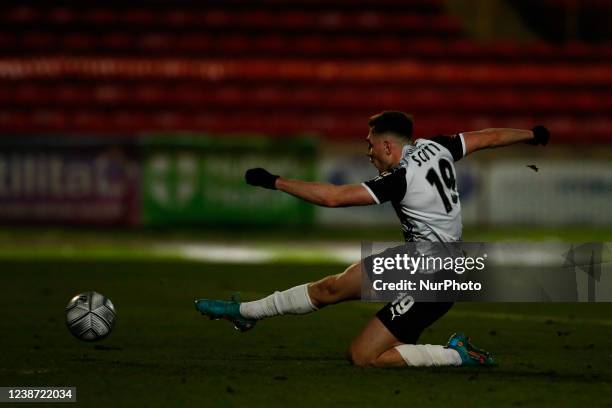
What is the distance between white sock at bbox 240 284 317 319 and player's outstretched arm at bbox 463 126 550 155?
1479 mm

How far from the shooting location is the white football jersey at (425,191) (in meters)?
7.02

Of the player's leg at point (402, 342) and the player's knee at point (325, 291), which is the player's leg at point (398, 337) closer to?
the player's leg at point (402, 342)

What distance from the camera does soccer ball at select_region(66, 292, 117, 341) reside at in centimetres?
772

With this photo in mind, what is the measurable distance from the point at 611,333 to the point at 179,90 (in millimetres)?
17178

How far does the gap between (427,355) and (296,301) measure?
95cm

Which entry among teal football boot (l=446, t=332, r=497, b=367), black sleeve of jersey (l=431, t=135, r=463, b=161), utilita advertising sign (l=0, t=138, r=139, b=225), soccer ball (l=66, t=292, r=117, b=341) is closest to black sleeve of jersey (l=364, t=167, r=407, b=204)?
black sleeve of jersey (l=431, t=135, r=463, b=161)

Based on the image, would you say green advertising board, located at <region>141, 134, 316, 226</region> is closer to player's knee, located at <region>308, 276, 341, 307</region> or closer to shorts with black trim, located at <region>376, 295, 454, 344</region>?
player's knee, located at <region>308, 276, 341, 307</region>

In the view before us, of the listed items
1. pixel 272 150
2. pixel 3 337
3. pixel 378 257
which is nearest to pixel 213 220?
pixel 272 150

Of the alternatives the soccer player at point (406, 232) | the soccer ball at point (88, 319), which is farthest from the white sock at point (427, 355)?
the soccer ball at point (88, 319)

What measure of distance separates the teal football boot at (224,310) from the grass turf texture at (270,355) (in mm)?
256

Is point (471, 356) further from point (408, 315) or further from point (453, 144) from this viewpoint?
point (453, 144)

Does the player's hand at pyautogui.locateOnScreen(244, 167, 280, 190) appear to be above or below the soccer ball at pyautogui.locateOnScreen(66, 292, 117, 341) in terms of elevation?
above

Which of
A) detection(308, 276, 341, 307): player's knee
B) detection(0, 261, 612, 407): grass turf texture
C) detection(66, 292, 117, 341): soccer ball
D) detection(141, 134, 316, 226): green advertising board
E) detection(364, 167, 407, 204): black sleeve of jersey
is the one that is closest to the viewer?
detection(0, 261, 612, 407): grass turf texture

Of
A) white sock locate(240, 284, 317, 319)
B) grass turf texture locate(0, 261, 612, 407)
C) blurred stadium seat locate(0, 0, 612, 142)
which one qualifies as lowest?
grass turf texture locate(0, 261, 612, 407)
